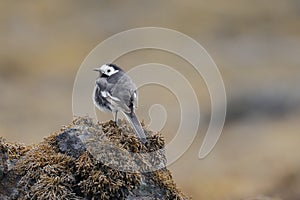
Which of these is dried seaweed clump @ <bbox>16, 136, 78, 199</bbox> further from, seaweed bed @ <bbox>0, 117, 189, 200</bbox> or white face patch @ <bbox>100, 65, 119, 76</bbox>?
white face patch @ <bbox>100, 65, 119, 76</bbox>

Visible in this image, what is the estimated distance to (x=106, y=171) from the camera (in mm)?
7000

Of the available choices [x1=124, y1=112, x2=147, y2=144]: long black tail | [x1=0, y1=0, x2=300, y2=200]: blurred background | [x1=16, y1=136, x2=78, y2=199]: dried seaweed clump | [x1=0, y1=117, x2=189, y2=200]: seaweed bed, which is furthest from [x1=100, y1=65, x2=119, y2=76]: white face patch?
[x1=0, y1=0, x2=300, y2=200]: blurred background

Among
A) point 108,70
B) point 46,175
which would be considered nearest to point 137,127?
point 46,175

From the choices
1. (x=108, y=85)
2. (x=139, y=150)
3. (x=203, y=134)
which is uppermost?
(x=203, y=134)

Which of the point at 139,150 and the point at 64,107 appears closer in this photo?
the point at 139,150

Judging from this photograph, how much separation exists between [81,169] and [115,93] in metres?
1.64

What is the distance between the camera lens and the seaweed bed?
689 cm

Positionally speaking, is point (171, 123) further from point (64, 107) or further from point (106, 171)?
point (106, 171)

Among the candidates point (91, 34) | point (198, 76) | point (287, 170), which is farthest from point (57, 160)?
point (91, 34)

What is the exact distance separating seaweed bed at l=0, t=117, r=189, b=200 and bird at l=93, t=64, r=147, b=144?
79 centimetres

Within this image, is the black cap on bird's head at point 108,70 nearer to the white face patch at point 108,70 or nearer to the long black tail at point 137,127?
the white face patch at point 108,70

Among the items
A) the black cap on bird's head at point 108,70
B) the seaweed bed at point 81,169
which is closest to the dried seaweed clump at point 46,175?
the seaweed bed at point 81,169

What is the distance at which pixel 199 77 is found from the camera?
37781 millimetres

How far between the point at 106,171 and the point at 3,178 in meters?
0.92
